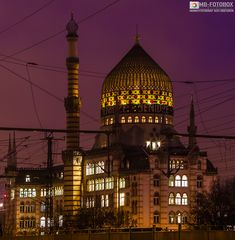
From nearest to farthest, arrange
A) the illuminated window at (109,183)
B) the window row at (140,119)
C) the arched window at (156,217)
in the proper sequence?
the arched window at (156,217)
the illuminated window at (109,183)
the window row at (140,119)

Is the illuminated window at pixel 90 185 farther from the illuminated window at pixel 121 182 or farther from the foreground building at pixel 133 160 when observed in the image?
the illuminated window at pixel 121 182

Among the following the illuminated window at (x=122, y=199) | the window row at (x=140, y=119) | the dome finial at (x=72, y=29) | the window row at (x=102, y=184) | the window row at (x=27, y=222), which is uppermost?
the dome finial at (x=72, y=29)

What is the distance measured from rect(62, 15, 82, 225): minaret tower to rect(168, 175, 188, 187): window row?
13.2 meters

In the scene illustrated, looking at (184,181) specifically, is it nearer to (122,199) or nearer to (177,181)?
(177,181)

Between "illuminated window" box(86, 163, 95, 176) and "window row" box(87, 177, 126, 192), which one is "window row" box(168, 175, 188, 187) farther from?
"illuminated window" box(86, 163, 95, 176)

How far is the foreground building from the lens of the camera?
4466 inches

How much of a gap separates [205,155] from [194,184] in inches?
177

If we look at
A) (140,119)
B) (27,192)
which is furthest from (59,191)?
(140,119)

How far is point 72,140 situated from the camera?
121375 mm

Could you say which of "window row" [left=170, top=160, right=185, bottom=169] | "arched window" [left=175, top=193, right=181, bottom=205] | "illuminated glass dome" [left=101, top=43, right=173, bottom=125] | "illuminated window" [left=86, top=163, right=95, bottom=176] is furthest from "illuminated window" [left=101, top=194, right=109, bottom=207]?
"illuminated glass dome" [left=101, top=43, right=173, bottom=125]

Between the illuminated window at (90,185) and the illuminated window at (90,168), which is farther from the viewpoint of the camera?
the illuminated window at (90,168)

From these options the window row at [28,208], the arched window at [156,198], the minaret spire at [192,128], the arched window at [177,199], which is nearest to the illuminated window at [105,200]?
the arched window at [156,198]

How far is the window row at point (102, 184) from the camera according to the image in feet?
388

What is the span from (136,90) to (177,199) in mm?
20178
